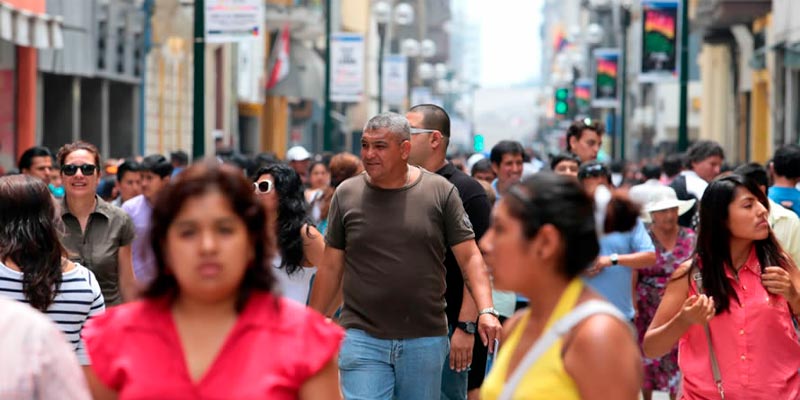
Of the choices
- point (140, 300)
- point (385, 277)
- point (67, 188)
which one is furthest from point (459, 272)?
point (140, 300)

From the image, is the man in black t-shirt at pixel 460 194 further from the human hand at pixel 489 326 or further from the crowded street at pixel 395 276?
the human hand at pixel 489 326

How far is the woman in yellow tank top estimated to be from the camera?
12.8 feet

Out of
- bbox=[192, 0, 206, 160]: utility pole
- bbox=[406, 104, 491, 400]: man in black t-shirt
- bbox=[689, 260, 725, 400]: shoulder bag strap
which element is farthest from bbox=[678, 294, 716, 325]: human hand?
bbox=[192, 0, 206, 160]: utility pole

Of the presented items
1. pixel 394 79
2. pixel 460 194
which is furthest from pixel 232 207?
pixel 394 79

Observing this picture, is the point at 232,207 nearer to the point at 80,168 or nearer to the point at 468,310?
the point at 468,310

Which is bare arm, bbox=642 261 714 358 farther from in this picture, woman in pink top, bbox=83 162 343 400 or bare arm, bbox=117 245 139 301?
bare arm, bbox=117 245 139 301

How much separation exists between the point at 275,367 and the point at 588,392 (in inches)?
29.9

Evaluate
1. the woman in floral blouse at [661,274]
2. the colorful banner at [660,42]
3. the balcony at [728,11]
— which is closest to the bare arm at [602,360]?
the woman in floral blouse at [661,274]

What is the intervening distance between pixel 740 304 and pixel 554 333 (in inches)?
101

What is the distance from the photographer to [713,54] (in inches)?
1957

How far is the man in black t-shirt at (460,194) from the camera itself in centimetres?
858

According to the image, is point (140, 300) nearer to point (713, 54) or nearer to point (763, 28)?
point (763, 28)

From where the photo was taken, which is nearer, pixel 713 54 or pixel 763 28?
pixel 763 28

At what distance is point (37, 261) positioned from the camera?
259 inches
